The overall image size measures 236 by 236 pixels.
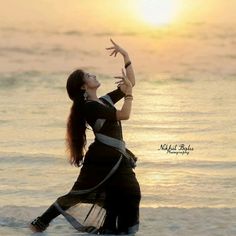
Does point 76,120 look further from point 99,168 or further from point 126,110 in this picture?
point 126,110

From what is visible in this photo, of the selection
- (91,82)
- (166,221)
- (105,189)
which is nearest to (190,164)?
(166,221)

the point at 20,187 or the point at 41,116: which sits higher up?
the point at 41,116

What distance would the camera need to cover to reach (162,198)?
11.5 metres

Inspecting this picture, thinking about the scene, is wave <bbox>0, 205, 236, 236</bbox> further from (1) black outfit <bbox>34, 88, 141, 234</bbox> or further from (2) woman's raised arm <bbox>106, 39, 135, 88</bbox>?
(2) woman's raised arm <bbox>106, 39, 135, 88</bbox>

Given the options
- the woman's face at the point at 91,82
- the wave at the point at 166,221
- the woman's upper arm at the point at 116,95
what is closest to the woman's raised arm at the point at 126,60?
the woman's upper arm at the point at 116,95

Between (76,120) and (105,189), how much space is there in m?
0.73

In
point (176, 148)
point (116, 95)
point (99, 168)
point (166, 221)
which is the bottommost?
point (166, 221)

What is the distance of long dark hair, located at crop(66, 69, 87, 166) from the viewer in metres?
7.83

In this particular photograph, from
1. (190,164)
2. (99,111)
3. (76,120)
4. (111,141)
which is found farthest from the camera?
(190,164)

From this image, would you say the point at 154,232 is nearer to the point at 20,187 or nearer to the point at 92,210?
the point at 92,210

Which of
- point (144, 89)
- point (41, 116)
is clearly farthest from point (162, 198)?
point (144, 89)

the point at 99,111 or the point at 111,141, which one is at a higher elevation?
the point at 99,111

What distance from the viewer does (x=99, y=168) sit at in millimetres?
7812

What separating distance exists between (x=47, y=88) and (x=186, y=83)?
10.2 meters
